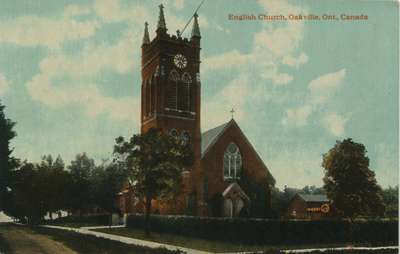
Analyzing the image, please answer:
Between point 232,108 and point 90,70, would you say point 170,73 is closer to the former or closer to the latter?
point 232,108

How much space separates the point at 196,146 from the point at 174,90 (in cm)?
430

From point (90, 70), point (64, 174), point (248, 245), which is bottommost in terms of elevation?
point (248, 245)

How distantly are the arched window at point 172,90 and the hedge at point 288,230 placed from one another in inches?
375

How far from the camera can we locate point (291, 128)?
2133cm

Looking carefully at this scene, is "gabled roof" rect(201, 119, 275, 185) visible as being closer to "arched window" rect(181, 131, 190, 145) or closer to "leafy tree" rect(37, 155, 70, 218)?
"arched window" rect(181, 131, 190, 145)

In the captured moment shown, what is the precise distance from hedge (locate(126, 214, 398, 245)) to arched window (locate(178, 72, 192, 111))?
976 centimetres

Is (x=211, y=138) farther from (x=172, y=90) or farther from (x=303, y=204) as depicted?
(x=303, y=204)

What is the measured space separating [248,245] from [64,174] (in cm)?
1084

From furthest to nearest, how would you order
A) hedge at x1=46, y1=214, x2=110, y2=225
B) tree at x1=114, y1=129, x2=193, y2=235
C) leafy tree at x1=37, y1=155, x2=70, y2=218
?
hedge at x1=46, y1=214, x2=110, y2=225, tree at x1=114, y1=129, x2=193, y2=235, leafy tree at x1=37, y1=155, x2=70, y2=218

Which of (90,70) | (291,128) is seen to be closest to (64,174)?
(90,70)

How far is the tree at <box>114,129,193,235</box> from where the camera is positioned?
1025 inches

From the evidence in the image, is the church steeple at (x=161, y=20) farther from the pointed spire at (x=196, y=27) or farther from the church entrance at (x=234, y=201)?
the church entrance at (x=234, y=201)

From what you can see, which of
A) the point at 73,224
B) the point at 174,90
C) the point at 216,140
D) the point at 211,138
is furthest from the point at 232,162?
the point at 73,224

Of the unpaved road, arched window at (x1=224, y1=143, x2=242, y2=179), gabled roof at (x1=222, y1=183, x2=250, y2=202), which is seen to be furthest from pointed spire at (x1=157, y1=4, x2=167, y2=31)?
arched window at (x1=224, y1=143, x2=242, y2=179)
